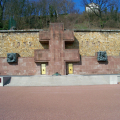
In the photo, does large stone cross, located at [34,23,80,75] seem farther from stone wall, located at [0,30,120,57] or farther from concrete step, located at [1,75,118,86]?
concrete step, located at [1,75,118,86]

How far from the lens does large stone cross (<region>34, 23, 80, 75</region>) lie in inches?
540

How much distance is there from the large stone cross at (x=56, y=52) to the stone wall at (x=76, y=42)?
2472 mm

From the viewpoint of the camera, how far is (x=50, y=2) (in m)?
34.1

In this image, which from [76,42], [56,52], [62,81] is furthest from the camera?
[76,42]

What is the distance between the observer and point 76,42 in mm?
16297

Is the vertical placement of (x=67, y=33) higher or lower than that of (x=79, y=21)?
lower

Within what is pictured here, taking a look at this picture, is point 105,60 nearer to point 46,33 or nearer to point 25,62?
point 46,33

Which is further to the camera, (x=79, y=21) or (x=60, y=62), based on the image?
(x=79, y=21)

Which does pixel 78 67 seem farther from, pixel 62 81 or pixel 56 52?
pixel 62 81

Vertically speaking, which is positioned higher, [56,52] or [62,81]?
[56,52]

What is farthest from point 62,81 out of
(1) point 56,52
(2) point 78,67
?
(2) point 78,67

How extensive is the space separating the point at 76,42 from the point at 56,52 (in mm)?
3740

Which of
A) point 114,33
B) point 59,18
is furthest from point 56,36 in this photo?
point 59,18

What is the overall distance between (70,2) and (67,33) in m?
26.3
